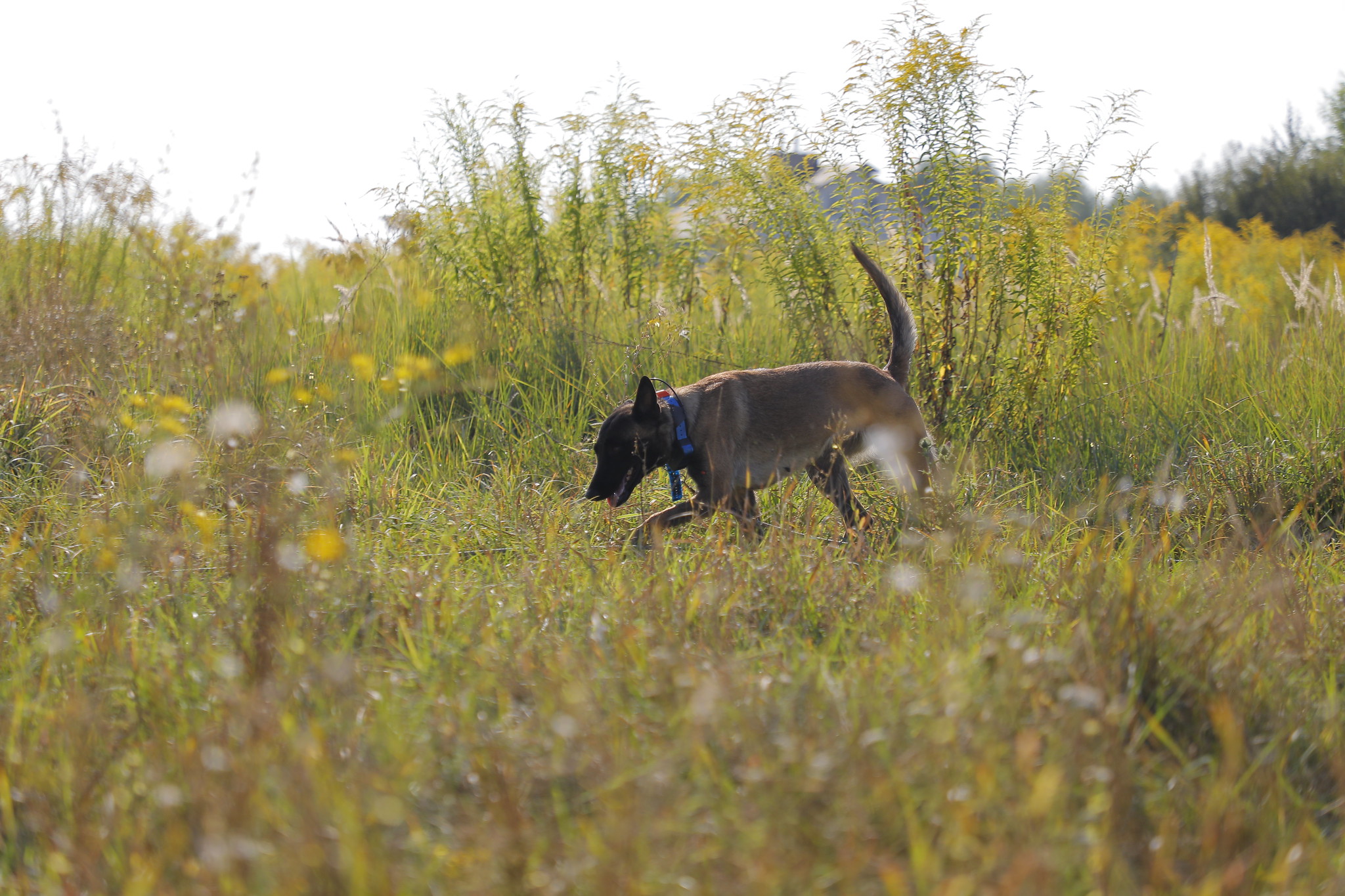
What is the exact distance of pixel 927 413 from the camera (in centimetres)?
584

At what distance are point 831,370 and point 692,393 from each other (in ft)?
2.53

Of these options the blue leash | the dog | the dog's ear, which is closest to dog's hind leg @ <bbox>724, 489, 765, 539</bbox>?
the dog

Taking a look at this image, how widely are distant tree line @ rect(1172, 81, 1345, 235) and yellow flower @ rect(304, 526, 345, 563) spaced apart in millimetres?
16834

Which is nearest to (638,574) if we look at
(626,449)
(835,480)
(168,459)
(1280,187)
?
(626,449)

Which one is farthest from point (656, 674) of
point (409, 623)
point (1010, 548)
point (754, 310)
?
point (754, 310)

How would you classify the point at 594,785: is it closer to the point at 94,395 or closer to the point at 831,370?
the point at 831,370

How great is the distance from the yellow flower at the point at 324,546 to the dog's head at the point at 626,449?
1365 mm

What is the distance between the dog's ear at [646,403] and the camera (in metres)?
4.14

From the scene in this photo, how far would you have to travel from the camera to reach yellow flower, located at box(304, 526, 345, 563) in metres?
2.67

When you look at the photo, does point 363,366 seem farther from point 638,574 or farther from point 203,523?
point 638,574

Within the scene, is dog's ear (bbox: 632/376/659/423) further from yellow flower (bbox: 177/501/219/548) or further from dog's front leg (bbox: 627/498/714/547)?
yellow flower (bbox: 177/501/219/548)

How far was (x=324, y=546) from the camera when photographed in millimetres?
2691

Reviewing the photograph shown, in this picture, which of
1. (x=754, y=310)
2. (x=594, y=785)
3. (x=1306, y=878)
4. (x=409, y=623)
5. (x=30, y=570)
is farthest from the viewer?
(x=754, y=310)

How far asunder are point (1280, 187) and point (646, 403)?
17.1 metres
